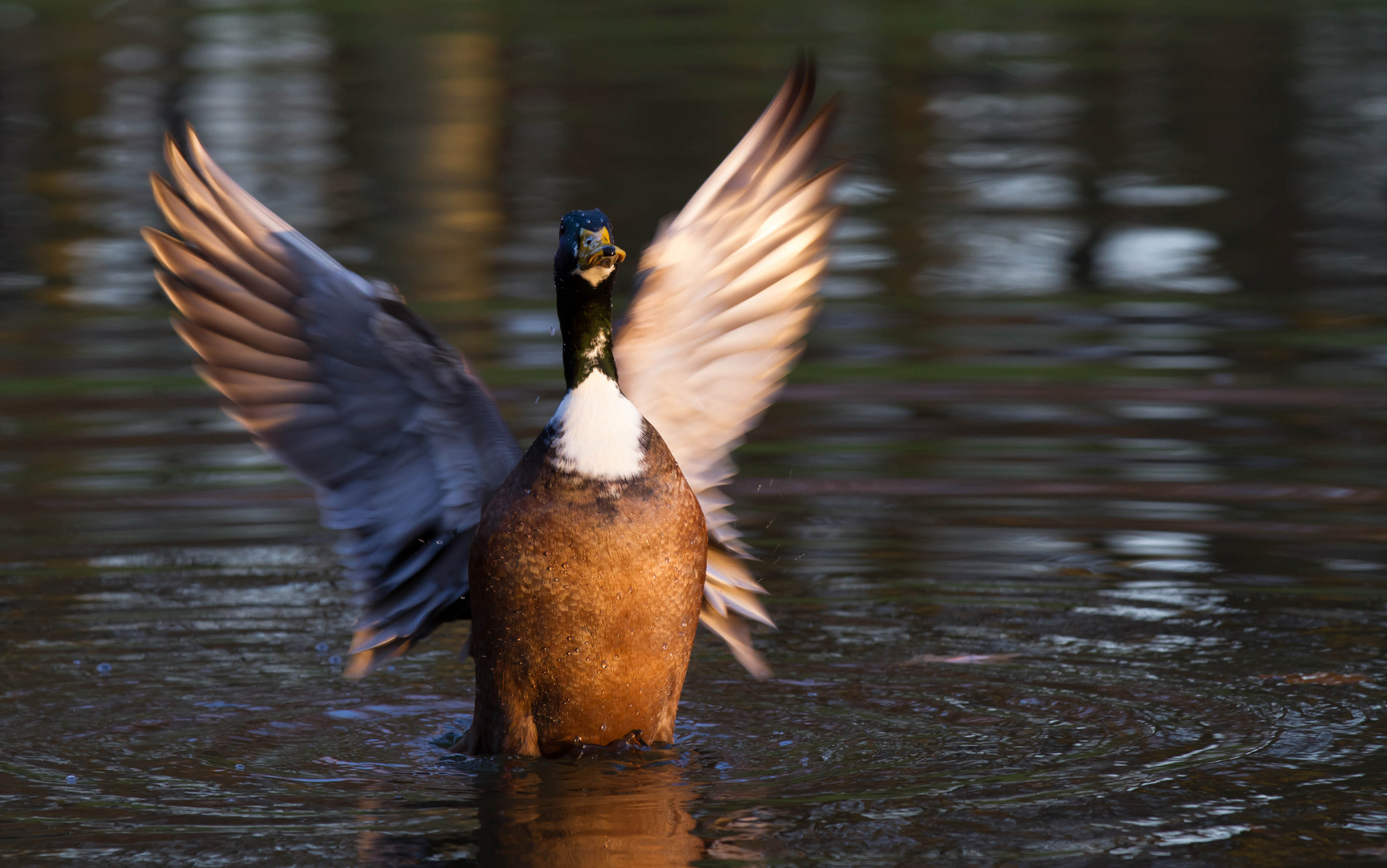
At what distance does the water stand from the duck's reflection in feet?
0.06

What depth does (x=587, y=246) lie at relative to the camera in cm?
553

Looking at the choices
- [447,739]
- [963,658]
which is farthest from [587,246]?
[963,658]

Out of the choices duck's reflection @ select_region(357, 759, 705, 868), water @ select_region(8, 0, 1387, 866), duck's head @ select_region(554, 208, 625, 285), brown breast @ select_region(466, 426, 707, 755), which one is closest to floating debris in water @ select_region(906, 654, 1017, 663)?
water @ select_region(8, 0, 1387, 866)

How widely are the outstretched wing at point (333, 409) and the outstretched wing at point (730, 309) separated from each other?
584 mm

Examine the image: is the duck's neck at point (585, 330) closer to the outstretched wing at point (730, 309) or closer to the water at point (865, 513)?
the outstretched wing at point (730, 309)

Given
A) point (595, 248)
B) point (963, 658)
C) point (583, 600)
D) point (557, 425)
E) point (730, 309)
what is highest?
point (595, 248)

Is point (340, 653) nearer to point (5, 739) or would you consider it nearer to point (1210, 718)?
point (5, 739)

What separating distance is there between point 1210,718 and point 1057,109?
14.9m

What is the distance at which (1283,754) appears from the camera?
5.40 meters

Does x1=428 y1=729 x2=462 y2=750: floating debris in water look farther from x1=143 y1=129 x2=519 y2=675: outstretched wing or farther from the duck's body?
x1=143 y1=129 x2=519 y2=675: outstretched wing

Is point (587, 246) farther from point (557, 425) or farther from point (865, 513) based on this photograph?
point (865, 513)

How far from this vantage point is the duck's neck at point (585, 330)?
5688mm

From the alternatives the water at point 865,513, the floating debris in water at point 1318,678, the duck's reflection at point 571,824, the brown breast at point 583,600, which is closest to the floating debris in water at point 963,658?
the water at point 865,513

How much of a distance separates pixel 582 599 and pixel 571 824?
676 mm
